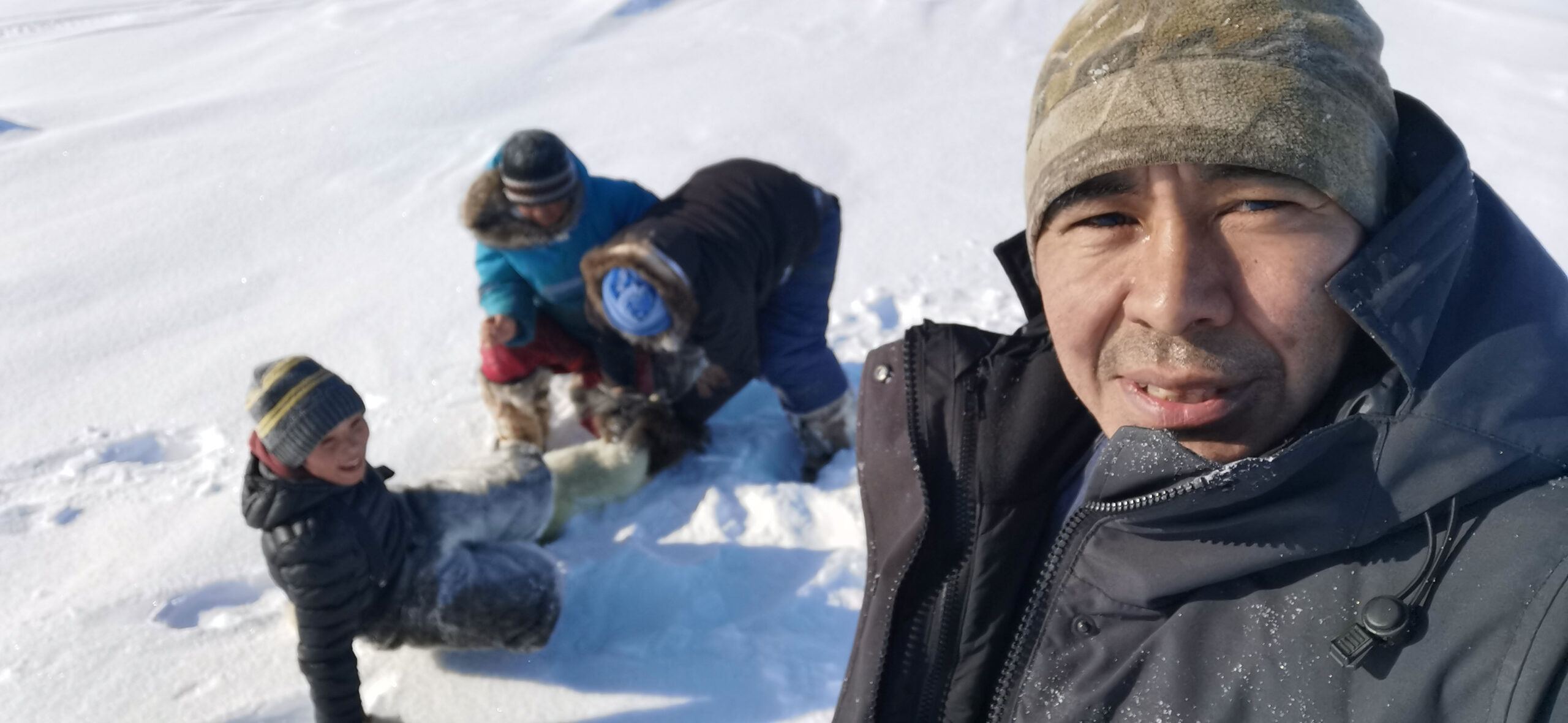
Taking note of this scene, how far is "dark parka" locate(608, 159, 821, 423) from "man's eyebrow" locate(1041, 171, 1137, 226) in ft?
6.18

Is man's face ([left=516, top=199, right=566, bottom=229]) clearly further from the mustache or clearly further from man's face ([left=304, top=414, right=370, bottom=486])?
the mustache

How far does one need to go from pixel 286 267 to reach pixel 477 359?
57.3 inches

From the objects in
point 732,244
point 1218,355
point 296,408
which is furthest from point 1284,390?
point 732,244

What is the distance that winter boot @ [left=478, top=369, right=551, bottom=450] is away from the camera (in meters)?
3.22

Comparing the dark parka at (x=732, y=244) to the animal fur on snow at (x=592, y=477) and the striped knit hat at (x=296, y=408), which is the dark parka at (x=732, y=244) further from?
the striped knit hat at (x=296, y=408)

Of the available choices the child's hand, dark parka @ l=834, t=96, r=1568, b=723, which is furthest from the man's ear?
the child's hand

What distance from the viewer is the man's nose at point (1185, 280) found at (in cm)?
83

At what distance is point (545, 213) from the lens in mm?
3068

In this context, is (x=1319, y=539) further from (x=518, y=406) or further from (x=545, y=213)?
(x=518, y=406)

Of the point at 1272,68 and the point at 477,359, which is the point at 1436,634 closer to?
the point at 1272,68

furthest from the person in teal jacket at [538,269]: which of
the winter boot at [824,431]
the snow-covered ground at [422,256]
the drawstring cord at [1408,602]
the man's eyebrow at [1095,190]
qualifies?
the drawstring cord at [1408,602]

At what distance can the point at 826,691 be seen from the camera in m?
2.22

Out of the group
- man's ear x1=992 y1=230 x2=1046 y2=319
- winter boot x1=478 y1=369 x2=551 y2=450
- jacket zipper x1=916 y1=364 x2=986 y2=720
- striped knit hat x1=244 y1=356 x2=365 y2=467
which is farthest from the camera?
winter boot x1=478 y1=369 x2=551 y2=450

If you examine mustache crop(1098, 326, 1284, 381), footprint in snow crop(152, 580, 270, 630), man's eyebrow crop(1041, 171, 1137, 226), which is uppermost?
man's eyebrow crop(1041, 171, 1137, 226)
